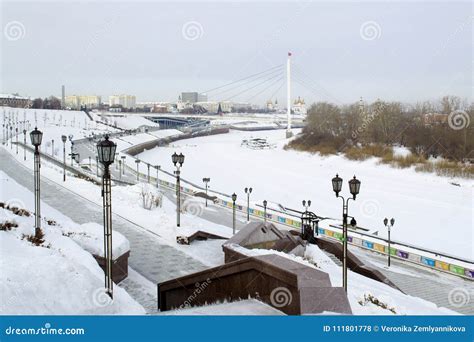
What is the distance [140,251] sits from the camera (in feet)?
33.5

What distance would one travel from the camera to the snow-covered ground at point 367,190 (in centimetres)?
1725

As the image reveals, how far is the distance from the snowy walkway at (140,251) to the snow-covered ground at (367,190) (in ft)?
27.6

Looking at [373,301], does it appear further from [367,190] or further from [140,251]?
[367,190]

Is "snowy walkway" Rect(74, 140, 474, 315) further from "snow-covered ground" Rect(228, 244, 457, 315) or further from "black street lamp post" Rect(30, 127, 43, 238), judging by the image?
"black street lamp post" Rect(30, 127, 43, 238)

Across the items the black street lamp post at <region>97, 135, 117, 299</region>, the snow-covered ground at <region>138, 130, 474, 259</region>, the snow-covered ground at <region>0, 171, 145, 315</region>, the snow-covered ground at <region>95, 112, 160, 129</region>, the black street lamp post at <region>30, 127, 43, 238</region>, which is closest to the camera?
Answer: the snow-covered ground at <region>0, 171, 145, 315</region>

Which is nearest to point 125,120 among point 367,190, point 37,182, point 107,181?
point 367,190

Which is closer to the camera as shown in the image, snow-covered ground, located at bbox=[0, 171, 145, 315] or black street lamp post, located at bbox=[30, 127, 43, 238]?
snow-covered ground, located at bbox=[0, 171, 145, 315]

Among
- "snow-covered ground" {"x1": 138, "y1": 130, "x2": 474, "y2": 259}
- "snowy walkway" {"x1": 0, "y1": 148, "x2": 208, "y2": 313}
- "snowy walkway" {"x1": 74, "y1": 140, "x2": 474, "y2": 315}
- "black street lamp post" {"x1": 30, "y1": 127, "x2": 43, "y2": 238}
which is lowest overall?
"snowy walkway" {"x1": 74, "y1": 140, "x2": 474, "y2": 315}

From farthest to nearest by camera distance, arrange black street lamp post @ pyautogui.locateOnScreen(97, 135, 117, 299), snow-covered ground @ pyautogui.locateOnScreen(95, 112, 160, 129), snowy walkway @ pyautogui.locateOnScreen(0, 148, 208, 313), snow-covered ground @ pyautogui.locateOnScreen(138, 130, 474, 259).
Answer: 1. snow-covered ground @ pyautogui.locateOnScreen(95, 112, 160, 129)
2. snow-covered ground @ pyautogui.locateOnScreen(138, 130, 474, 259)
3. snowy walkway @ pyautogui.locateOnScreen(0, 148, 208, 313)
4. black street lamp post @ pyautogui.locateOnScreen(97, 135, 117, 299)

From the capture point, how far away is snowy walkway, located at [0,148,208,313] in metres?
8.04

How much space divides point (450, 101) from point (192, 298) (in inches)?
1826

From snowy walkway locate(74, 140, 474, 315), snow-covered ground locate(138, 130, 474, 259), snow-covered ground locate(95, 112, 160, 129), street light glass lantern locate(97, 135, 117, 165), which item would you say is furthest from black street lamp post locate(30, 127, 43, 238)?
snow-covered ground locate(95, 112, 160, 129)

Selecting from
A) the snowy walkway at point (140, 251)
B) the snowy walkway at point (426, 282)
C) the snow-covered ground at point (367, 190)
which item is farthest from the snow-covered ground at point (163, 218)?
the snow-covered ground at point (367, 190)

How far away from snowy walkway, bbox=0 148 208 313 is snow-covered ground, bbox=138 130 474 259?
8.41 meters
